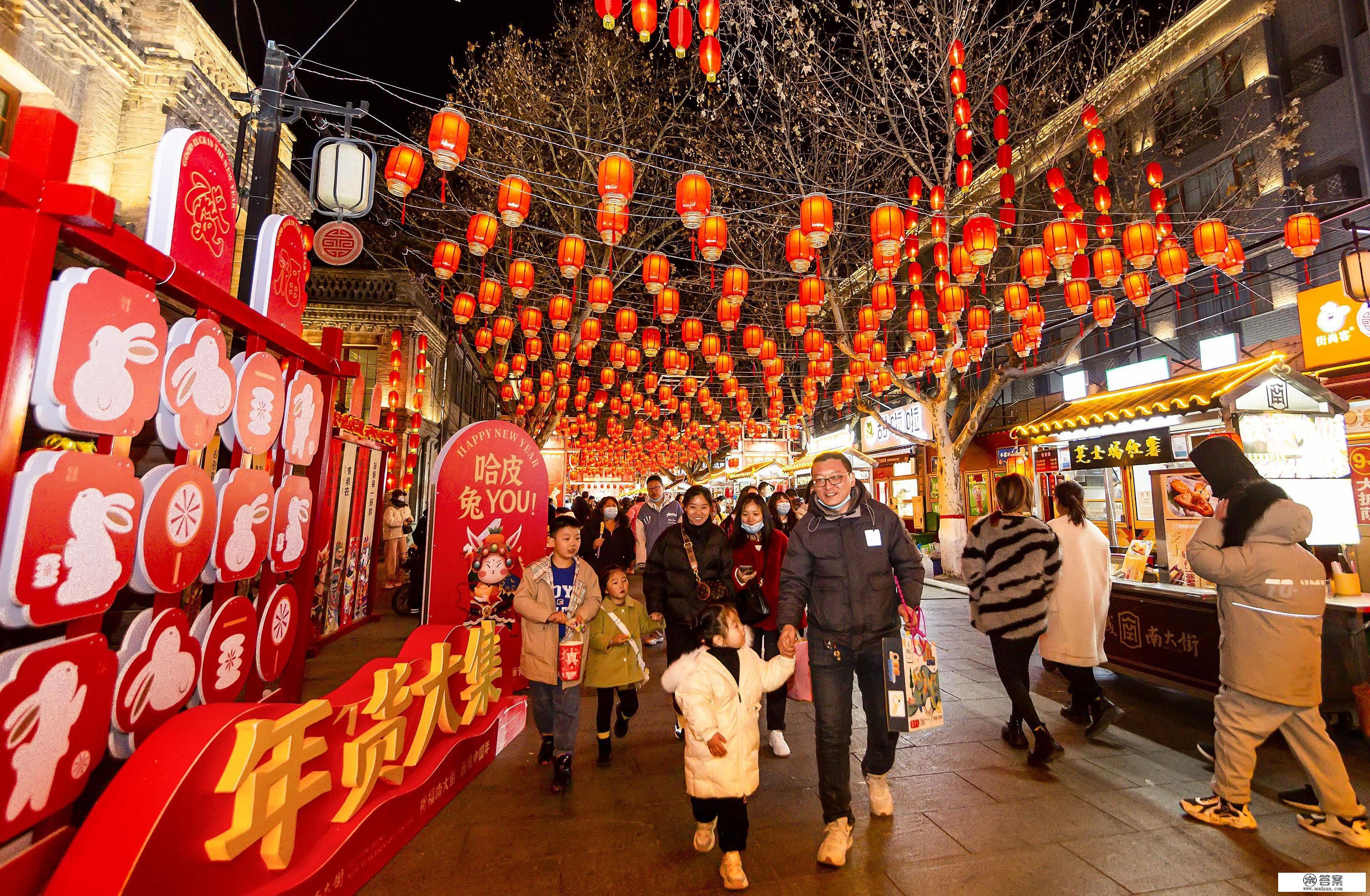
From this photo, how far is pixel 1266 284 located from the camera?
12.8 m

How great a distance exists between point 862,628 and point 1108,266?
811 centimetres

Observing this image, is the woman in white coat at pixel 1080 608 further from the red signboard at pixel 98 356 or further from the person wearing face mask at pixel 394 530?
the person wearing face mask at pixel 394 530

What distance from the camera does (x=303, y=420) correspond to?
12.9 feet

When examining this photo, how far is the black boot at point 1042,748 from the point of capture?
4.02 m

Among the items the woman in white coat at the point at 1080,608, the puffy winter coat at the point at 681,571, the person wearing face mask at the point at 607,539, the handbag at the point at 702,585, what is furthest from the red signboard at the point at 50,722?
the woman in white coat at the point at 1080,608

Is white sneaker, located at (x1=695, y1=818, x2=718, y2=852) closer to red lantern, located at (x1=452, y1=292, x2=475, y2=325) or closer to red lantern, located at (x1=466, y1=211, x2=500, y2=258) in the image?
red lantern, located at (x1=466, y1=211, x2=500, y2=258)

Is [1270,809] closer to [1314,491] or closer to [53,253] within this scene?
[1314,491]

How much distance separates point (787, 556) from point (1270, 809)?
3139 mm

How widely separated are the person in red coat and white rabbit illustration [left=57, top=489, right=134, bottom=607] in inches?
139

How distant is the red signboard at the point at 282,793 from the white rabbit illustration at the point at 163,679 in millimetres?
380

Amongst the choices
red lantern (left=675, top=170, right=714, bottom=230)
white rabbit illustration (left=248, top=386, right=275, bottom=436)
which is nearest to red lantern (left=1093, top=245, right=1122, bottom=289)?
red lantern (left=675, top=170, right=714, bottom=230)

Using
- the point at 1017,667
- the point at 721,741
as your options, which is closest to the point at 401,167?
the point at 721,741

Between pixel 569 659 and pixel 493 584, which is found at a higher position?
pixel 493 584

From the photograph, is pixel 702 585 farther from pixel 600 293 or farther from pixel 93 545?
pixel 600 293
